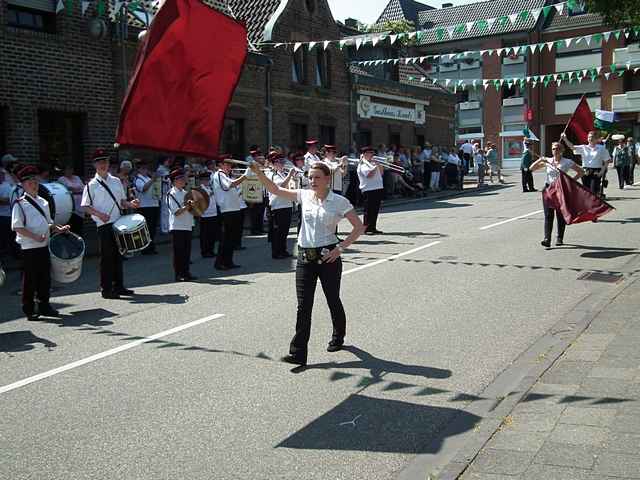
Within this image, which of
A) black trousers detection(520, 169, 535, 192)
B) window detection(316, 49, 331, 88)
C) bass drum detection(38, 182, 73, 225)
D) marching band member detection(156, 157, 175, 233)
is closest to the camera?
bass drum detection(38, 182, 73, 225)

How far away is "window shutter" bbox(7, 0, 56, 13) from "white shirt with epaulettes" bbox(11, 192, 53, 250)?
33.8 ft

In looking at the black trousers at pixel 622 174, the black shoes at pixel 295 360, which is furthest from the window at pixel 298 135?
the black shoes at pixel 295 360

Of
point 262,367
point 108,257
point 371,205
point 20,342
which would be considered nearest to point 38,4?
point 371,205

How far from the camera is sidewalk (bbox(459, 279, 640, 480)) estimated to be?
4332 mm

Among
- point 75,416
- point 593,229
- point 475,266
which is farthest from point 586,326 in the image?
point 593,229

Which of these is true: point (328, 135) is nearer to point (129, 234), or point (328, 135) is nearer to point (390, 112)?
point (390, 112)

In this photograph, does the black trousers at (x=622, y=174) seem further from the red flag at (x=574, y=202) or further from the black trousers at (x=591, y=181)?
the red flag at (x=574, y=202)

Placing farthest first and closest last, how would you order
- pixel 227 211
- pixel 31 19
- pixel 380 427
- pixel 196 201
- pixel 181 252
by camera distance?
pixel 31 19 < pixel 227 211 < pixel 196 201 < pixel 181 252 < pixel 380 427

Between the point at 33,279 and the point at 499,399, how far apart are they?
6000 mm

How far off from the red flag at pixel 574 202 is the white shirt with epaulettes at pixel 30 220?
8278mm

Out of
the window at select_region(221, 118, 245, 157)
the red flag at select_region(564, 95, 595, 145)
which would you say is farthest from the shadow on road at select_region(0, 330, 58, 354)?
the window at select_region(221, 118, 245, 157)

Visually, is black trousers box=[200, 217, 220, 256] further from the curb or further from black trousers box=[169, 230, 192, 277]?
the curb

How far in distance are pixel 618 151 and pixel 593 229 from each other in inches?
499

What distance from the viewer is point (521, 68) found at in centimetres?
5756
